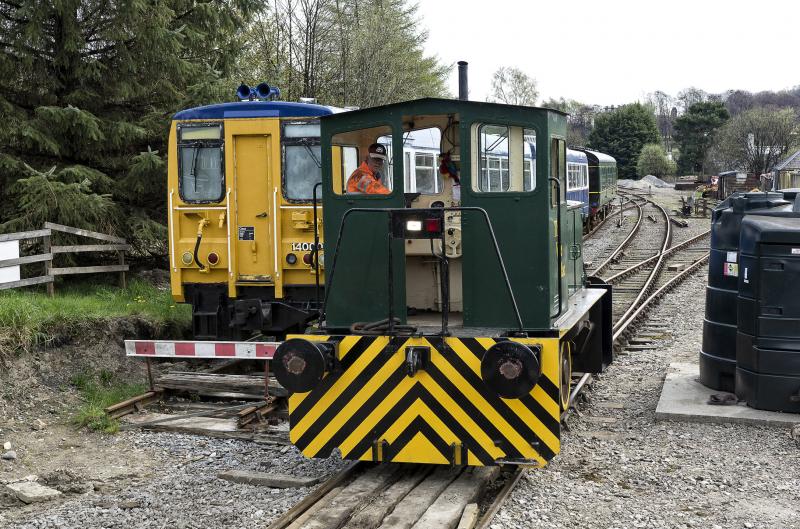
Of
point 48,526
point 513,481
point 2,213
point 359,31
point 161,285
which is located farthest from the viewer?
point 359,31

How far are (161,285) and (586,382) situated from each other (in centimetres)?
825

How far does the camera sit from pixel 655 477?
20.9 feet

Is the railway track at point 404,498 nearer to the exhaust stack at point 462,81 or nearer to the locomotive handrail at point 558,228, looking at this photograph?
the locomotive handrail at point 558,228

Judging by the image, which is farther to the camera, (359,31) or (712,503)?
(359,31)

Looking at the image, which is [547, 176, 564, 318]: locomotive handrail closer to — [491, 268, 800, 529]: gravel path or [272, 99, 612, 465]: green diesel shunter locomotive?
[272, 99, 612, 465]: green diesel shunter locomotive

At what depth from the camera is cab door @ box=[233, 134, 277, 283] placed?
10.9m

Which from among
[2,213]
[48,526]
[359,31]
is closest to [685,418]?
[48,526]

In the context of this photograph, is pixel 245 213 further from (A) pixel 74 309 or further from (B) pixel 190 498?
(B) pixel 190 498

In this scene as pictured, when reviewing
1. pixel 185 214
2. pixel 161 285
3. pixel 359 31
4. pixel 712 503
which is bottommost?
pixel 712 503

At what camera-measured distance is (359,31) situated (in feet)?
81.7

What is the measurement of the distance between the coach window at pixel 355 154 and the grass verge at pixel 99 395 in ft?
11.1

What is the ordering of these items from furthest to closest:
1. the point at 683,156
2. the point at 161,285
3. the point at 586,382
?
the point at 683,156 < the point at 161,285 < the point at 586,382

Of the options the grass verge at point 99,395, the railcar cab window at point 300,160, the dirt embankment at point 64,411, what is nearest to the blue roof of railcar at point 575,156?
the railcar cab window at point 300,160

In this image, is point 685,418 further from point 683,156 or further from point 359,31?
point 683,156
